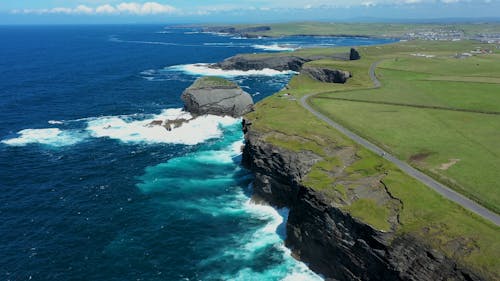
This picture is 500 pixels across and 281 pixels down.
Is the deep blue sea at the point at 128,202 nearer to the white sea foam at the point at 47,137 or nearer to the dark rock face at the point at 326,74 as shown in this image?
the white sea foam at the point at 47,137

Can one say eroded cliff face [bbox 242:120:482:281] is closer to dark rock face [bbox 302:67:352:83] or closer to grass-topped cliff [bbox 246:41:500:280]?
grass-topped cliff [bbox 246:41:500:280]

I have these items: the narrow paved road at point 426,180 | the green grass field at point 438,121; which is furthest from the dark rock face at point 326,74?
the narrow paved road at point 426,180

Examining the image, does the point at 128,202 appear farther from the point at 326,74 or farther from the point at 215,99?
the point at 326,74

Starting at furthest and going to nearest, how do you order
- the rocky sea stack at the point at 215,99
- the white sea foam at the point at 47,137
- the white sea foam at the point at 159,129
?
the rocky sea stack at the point at 215,99 < the white sea foam at the point at 159,129 < the white sea foam at the point at 47,137

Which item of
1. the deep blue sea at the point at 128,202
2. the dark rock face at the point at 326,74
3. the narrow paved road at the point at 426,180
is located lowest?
the deep blue sea at the point at 128,202

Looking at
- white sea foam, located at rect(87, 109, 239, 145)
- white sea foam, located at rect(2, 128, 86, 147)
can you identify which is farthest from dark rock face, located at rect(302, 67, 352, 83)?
white sea foam, located at rect(2, 128, 86, 147)

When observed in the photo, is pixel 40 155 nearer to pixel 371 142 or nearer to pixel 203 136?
pixel 203 136
